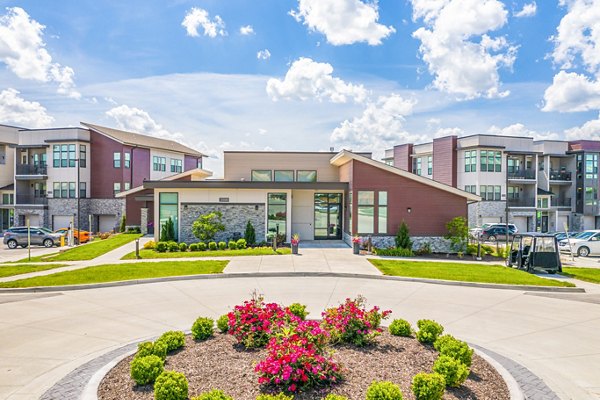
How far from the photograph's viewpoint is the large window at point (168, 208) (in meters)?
25.6

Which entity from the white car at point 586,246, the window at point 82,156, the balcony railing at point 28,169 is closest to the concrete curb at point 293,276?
the white car at point 586,246

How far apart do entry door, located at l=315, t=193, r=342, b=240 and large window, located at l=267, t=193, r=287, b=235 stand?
3.16 metres

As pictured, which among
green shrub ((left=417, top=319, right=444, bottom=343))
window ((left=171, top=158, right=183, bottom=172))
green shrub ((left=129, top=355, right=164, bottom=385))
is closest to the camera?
green shrub ((left=129, top=355, right=164, bottom=385))

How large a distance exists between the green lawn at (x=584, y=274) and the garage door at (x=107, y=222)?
4140cm

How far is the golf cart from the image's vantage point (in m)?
17.7

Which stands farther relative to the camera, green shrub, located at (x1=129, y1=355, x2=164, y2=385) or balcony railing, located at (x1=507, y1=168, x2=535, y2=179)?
balcony railing, located at (x1=507, y1=168, x2=535, y2=179)

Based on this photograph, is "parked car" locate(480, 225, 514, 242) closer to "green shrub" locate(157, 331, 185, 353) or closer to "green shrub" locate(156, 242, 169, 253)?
"green shrub" locate(156, 242, 169, 253)

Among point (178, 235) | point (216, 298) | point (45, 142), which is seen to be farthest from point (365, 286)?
point (45, 142)

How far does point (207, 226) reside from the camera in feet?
79.1

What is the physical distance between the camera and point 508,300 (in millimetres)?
12273

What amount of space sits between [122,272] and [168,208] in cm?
1025

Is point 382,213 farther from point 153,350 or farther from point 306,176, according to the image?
point 153,350

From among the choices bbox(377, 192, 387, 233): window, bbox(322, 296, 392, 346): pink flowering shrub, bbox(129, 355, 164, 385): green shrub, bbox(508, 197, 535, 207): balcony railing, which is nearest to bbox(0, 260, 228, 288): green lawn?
bbox(322, 296, 392, 346): pink flowering shrub

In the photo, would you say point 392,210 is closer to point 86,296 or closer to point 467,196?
point 467,196
